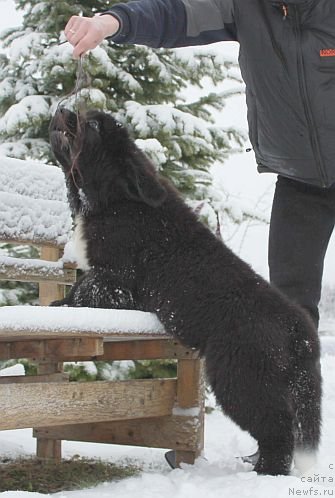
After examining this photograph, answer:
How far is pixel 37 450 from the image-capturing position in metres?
4.00

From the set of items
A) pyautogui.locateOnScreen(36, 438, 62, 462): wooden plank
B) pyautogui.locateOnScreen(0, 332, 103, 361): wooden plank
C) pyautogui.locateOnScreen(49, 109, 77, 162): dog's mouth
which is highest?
pyautogui.locateOnScreen(49, 109, 77, 162): dog's mouth

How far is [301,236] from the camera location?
143 inches

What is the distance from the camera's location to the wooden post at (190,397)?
363cm

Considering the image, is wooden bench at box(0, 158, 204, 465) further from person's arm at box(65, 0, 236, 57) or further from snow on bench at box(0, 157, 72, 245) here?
person's arm at box(65, 0, 236, 57)

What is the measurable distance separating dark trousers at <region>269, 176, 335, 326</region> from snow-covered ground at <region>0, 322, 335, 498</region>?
85 cm

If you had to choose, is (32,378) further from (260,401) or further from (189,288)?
(260,401)

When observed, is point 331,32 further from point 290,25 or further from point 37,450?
point 37,450

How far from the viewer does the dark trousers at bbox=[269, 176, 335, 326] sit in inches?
142

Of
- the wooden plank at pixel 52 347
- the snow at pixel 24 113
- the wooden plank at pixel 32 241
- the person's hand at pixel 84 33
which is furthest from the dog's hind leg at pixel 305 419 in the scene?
the snow at pixel 24 113

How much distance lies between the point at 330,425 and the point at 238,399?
186 cm

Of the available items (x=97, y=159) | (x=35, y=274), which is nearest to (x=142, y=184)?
(x=97, y=159)

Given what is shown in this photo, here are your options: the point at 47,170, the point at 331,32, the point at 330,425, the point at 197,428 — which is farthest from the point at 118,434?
the point at 331,32

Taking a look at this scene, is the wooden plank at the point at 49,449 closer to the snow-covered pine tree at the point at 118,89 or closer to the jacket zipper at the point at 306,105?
the jacket zipper at the point at 306,105

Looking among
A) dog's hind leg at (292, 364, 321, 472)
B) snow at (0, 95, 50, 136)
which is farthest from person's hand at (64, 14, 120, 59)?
snow at (0, 95, 50, 136)
